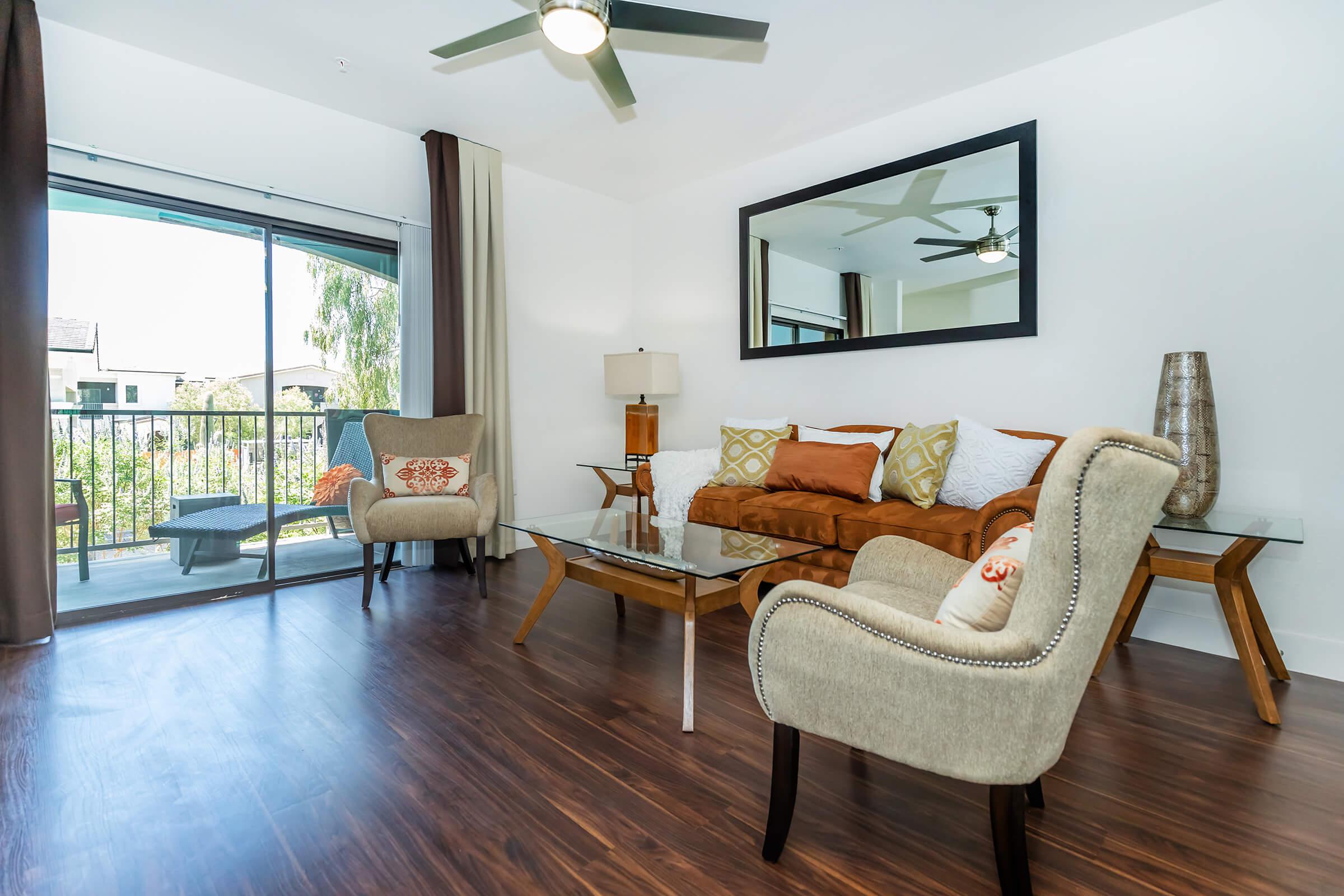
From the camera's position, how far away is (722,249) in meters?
4.52

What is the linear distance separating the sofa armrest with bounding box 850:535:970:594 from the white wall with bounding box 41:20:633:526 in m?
3.06

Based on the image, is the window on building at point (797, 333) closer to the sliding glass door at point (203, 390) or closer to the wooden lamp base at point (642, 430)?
the wooden lamp base at point (642, 430)

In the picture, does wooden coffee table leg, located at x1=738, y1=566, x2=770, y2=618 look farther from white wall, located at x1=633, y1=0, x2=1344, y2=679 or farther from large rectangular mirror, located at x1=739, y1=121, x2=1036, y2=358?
large rectangular mirror, located at x1=739, y1=121, x2=1036, y2=358

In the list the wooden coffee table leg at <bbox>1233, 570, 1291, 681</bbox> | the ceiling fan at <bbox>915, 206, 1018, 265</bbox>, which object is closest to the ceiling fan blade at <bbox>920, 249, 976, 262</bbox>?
the ceiling fan at <bbox>915, 206, 1018, 265</bbox>

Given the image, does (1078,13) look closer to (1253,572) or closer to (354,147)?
(1253,572)

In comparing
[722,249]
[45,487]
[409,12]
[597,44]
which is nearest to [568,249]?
[722,249]

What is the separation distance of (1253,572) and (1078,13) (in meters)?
2.44

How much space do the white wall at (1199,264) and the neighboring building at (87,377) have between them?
4.01 metres

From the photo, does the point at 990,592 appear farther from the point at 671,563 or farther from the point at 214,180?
the point at 214,180

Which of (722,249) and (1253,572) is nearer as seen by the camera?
(1253,572)

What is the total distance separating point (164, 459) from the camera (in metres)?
3.34

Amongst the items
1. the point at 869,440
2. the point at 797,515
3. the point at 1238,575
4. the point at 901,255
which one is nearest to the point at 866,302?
the point at 901,255

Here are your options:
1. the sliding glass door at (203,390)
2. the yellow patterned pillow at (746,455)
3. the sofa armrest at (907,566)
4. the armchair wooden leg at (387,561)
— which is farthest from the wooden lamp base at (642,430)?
the sofa armrest at (907,566)

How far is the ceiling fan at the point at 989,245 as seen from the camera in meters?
3.22
